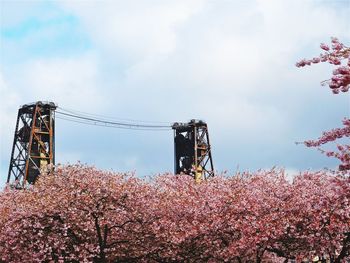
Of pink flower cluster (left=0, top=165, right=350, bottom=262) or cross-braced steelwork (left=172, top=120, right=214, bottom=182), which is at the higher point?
cross-braced steelwork (left=172, top=120, right=214, bottom=182)

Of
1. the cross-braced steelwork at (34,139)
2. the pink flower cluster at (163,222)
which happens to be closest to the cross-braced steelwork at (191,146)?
the cross-braced steelwork at (34,139)

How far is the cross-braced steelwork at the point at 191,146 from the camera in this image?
247 ft

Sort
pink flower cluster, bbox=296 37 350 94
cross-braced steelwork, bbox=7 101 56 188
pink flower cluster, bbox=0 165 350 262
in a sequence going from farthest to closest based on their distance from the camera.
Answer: cross-braced steelwork, bbox=7 101 56 188 < pink flower cluster, bbox=0 165 350 262 < pink flower cluster, bbox=296 37 350 94

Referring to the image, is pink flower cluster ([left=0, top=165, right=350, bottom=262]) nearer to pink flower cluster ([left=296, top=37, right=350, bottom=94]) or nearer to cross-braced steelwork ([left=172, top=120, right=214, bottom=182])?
pink flower cluster ([left=296, top=37, right=350, bottom=94])

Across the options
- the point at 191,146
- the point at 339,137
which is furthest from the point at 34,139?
the point at 339,137

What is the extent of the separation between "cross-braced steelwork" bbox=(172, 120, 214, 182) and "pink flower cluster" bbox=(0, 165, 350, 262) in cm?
4407

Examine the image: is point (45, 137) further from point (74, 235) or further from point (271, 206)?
point (271, 206)

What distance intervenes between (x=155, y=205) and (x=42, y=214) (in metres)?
5.43

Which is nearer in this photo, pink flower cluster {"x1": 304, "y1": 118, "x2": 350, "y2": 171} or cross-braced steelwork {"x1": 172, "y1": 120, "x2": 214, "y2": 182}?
pink flower cluster {"x1": 304, "y1": 118, "x2": 350, "y2": 171}

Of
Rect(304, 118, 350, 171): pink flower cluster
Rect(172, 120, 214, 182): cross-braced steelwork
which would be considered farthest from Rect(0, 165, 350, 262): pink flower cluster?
Rect(172, 120, 214, 182): cross-braced steelwork

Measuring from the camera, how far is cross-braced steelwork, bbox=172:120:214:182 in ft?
247

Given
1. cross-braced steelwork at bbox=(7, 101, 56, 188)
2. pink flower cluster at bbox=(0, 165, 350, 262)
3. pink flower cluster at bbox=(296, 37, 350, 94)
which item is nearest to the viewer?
pink flower cluster at bbox=(296, 37, 350, 94)

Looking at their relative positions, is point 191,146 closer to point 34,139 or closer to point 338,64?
point 34,139

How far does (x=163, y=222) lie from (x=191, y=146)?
154ft
